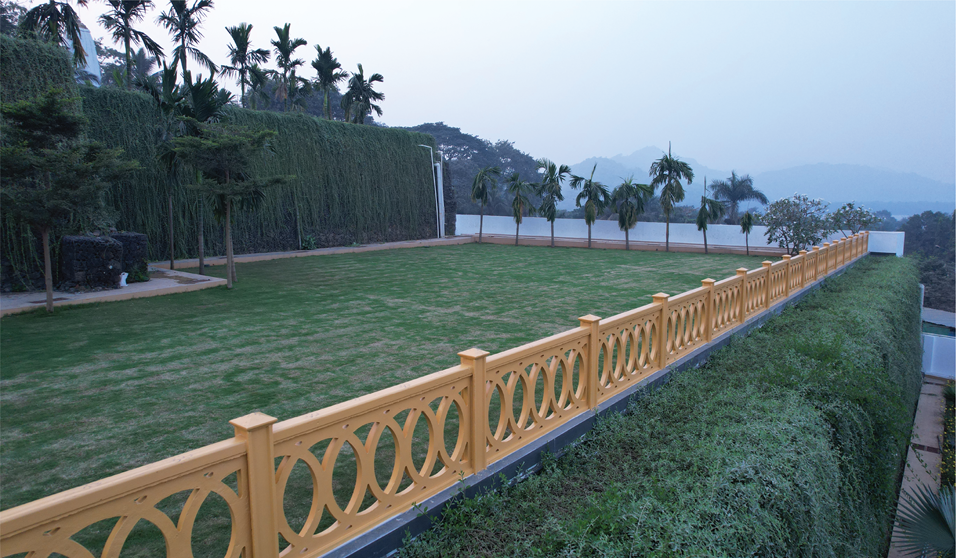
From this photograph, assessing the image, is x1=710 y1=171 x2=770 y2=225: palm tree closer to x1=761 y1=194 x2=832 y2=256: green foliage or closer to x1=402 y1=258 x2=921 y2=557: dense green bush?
x1=761 y1=194 x2=832 y2=256: green foliage

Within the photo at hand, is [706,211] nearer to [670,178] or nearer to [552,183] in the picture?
[670,178]

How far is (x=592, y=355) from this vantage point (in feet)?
12.6

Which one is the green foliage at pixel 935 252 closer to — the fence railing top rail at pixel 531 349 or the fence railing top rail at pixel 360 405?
the fence railing top rail at pixel 531 349

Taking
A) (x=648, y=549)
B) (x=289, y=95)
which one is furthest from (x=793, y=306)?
(x=289, y=95)

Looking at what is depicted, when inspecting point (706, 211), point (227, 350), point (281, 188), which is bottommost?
point (227, 350)

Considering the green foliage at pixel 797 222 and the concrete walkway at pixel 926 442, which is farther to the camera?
the green foliage at pixel 797 222

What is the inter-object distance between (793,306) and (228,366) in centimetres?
836

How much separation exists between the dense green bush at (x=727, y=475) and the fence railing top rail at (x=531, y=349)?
681 mm

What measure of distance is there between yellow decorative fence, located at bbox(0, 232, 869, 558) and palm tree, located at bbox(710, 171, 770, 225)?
3542cm

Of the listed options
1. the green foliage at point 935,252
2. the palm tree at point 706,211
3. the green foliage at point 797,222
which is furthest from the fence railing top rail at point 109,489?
the green foliage at point 935,252

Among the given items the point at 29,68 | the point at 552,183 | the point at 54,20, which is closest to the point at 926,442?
the point at 552,183

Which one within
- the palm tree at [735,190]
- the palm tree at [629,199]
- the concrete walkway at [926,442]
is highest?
the palm tree at [735,190]

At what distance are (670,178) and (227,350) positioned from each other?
66.1ft

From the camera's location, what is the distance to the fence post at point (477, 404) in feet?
9.34
